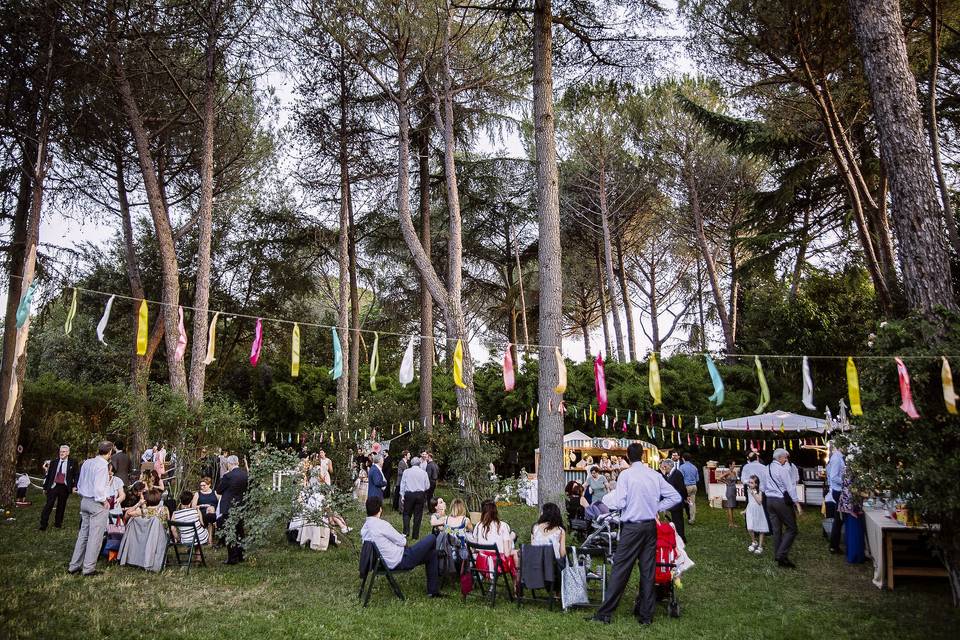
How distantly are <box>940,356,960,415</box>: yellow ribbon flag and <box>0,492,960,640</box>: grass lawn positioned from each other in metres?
1.66

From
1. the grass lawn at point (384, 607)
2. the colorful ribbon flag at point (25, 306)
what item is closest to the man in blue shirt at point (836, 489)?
the grass lawn at point (384, 607)

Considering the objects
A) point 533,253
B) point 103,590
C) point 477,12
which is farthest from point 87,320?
point 103,590

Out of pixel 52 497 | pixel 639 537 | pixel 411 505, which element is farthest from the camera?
pixel 52 497

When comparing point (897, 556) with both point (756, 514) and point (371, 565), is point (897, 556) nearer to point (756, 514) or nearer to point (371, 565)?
point (756, 514)

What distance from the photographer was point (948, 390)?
489cm

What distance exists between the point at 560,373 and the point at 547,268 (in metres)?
1.67

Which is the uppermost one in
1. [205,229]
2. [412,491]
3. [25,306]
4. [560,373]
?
[205,229]

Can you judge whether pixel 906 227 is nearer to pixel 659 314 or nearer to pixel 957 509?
pixel 957 509

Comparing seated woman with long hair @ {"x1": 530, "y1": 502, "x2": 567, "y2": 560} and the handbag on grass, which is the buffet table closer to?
the handbag on grass

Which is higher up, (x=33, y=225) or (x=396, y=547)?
(x=33, y=225)

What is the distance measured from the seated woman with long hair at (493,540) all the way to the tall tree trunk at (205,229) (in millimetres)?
6665

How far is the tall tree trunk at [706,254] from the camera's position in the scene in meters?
19.2

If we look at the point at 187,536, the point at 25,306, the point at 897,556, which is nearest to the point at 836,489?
the point at 897,556

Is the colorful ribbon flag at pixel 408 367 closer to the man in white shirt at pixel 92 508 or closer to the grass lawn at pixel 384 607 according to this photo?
the grass lawn at pixel 384 607
